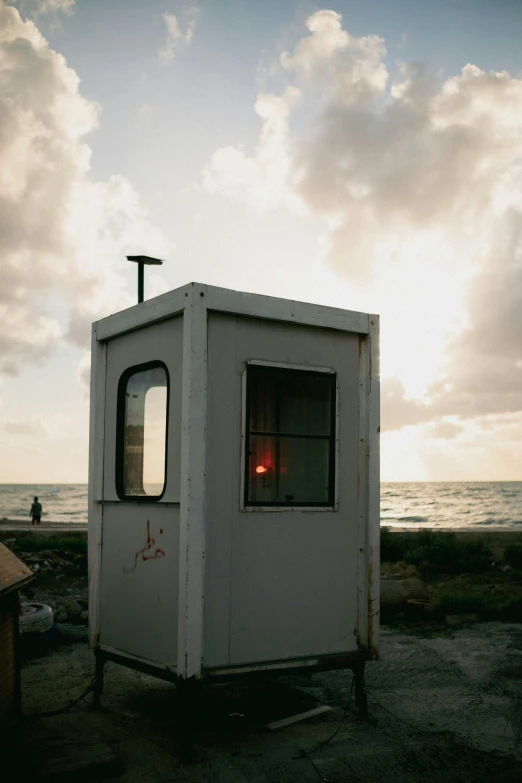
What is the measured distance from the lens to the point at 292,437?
5070 mm

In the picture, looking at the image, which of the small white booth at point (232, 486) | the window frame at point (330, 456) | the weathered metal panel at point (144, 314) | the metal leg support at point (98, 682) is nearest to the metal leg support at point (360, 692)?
the small white booth at point (232, 486)

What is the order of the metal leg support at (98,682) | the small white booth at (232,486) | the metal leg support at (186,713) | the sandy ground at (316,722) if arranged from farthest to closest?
the metal leg support at (98,682) < the small white booth at (232,486) < the metal leg support at (186,713) < the sandy ground at (316,722)

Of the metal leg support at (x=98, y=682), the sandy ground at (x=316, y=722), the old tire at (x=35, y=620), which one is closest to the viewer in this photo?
the sandy ground at (x=316, y=722)

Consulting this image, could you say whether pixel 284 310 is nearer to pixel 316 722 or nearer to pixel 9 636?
pixel 9 636

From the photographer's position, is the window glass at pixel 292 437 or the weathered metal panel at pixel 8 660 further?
the window glass at pixel 292 437

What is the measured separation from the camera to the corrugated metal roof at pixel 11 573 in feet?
12.9

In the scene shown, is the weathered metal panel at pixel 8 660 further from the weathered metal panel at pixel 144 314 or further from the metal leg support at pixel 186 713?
the weathered metal panel at pixel 144 314

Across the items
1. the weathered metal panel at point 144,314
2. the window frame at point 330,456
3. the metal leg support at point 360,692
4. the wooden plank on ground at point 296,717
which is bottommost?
the wooden plank on ground at point 296,717

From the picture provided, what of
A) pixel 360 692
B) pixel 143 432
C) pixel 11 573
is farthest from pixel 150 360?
pixel 360 692

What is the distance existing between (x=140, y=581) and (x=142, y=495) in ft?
1.95

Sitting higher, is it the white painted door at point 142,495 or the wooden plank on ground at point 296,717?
the white painted door at point 142,495

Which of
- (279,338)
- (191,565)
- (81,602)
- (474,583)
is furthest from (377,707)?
(474,583)

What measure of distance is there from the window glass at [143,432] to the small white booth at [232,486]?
0.01m

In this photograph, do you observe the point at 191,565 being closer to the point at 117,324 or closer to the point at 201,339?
the point at 201,339
